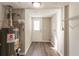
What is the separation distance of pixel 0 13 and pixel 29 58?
77cm

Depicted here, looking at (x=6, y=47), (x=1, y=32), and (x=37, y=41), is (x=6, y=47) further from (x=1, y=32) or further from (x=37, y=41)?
(x=37, y=41)

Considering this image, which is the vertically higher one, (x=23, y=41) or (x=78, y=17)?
(x=78, y=17)

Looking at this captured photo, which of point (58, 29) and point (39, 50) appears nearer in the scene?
point (39, 50)

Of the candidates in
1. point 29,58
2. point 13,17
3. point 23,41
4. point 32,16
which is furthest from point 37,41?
point 29,58

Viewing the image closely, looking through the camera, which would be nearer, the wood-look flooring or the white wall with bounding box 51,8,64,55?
the wood-look flooring

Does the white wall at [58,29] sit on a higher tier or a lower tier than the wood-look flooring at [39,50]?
higher

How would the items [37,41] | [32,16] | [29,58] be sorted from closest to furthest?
1. [29,58]
2. [32,16]
3. [37,41]

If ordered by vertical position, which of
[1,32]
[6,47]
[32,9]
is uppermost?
[32,9]

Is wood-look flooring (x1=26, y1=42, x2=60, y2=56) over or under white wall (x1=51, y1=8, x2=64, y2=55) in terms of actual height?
under

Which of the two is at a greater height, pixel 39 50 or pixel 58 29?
pixel 58 29

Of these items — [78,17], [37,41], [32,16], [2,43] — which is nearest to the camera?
[78,17]

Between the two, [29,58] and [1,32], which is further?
[1,32]

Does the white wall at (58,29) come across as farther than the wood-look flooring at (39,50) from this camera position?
Yes

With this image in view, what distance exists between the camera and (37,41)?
1537mm
